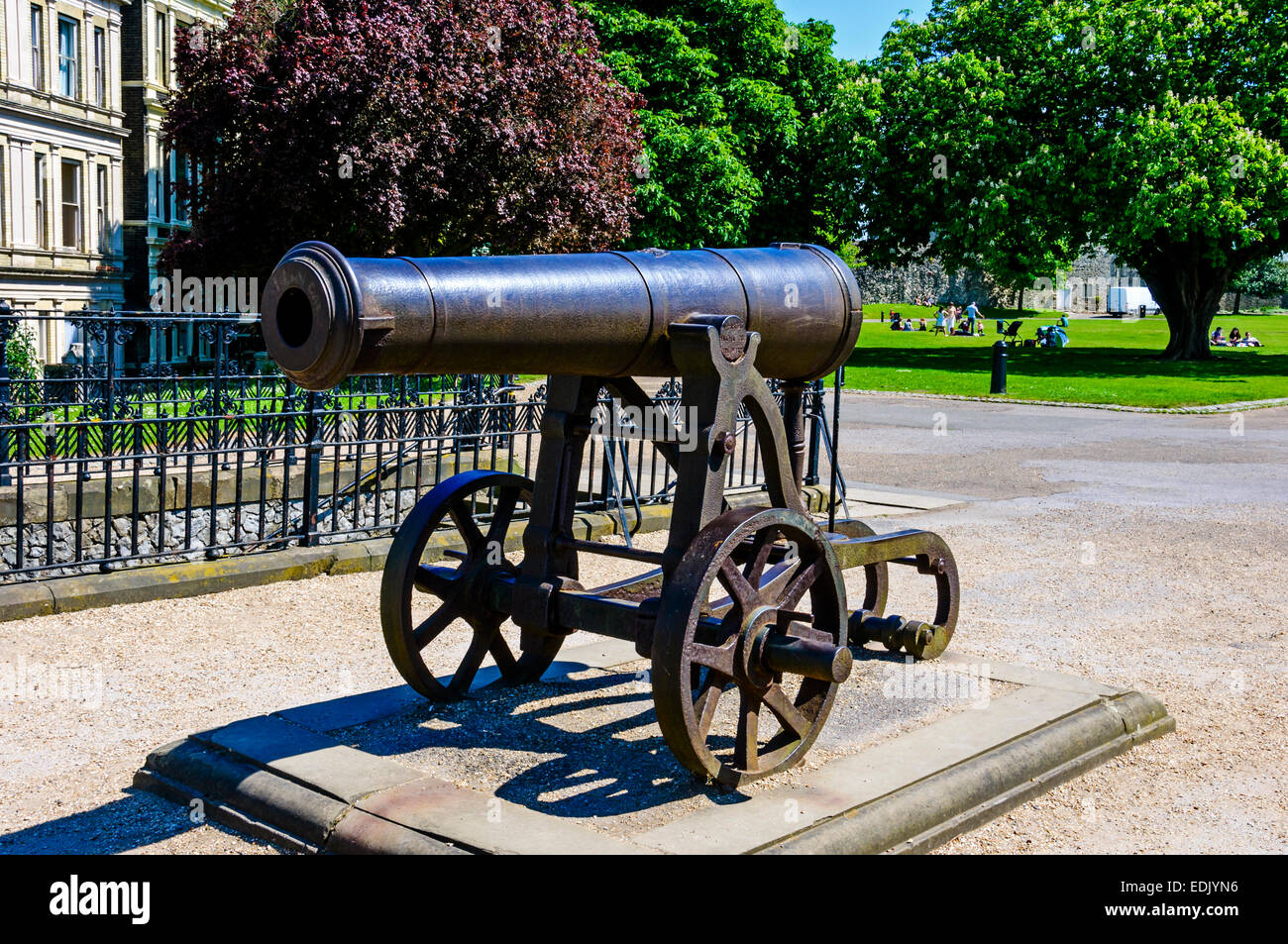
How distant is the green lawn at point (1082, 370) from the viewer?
25516 millimetres

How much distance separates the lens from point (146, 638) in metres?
6.89

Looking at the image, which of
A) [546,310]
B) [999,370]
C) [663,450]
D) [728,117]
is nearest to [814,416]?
[663,450]

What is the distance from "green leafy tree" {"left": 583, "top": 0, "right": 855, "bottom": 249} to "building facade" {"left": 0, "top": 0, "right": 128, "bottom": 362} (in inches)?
510

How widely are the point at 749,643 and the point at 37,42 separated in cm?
3348

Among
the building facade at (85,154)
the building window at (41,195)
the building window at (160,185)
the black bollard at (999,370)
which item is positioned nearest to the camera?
the black bollard at (999,370)

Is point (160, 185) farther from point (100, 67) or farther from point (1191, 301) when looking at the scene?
point (1191, 301)

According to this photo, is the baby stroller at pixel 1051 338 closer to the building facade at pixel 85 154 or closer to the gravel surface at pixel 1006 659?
the building facade at pixel 85 154

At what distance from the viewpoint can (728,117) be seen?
118ft

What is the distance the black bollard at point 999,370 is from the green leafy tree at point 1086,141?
29.4ft

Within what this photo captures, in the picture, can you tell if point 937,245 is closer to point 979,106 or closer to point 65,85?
point 979,106

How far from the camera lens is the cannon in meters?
3.82

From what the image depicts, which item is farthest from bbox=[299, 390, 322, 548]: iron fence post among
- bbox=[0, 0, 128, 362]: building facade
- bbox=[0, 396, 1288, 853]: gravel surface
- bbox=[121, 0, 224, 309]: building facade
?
bbox=[121, 0, 224, 309]: building facade
